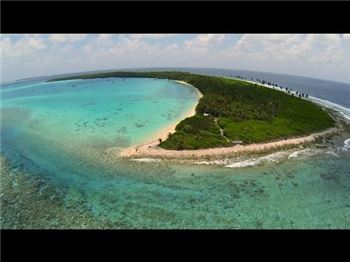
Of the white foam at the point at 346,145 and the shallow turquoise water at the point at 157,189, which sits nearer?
the shallow turquoise water at the point at 157,189

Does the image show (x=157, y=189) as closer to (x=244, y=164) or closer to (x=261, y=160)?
(x=244, y=164)

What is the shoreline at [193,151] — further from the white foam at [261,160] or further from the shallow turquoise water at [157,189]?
the shallow turquoise water at [157,189]

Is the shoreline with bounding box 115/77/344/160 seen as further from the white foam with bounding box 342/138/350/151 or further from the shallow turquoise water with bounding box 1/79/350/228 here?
the white foam with bounding box 342/138/350/151

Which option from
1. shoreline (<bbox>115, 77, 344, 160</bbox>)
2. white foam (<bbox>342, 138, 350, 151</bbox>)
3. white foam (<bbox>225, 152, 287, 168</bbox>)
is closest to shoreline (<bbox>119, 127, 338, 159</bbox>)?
shoreline (<bbox>115, 77, 344, 160</bbox>)

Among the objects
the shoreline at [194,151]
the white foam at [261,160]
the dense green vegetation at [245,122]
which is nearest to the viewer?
the white foam at [261,160]

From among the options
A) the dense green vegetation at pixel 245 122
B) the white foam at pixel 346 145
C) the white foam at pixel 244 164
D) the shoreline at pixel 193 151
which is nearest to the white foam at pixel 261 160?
the white foam at pixel 244 164

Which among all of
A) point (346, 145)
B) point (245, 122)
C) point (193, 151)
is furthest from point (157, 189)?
point (346, 145)

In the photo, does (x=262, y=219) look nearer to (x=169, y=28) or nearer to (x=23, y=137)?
(x=169, y=28)

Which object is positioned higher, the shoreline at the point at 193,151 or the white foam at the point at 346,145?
the shoreline at the point at 193,151
